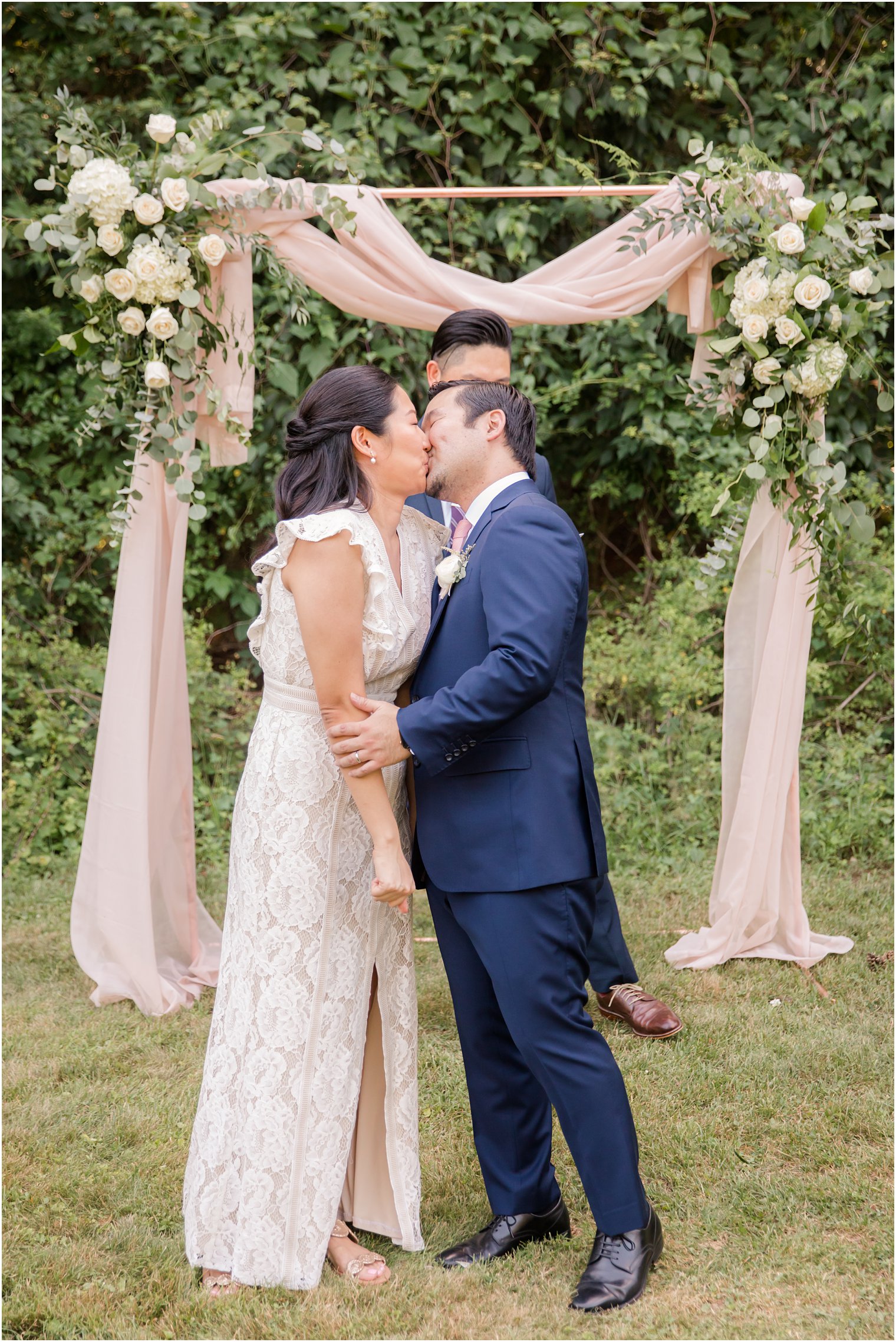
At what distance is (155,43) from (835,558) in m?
5.51

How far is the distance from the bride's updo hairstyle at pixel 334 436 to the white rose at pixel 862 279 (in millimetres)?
2161

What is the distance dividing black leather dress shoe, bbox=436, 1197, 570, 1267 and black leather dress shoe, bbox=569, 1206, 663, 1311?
22cm

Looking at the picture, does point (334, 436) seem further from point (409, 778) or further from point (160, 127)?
point (160, 127)

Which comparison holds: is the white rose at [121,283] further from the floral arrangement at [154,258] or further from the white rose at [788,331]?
the white rose at [788,331]

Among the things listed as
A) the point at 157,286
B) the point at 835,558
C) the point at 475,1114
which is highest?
the point at 157,286

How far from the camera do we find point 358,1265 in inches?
108

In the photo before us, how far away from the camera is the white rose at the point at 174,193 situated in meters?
4.06

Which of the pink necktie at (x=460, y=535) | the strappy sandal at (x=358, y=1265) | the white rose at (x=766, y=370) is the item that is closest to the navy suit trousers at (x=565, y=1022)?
the strappy sandal at (x=358, y=1265)

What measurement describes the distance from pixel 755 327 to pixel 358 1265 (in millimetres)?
3264

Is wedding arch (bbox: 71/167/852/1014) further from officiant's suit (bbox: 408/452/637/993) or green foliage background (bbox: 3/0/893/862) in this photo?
green foliage background (bbox: 3/0/893/862)

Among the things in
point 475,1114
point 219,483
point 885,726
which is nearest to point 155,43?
point 219,483

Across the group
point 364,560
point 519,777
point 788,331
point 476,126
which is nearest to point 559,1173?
point 519,777

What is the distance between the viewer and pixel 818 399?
445 centimetres

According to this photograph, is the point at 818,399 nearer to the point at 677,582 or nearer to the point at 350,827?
the point at 350,827
